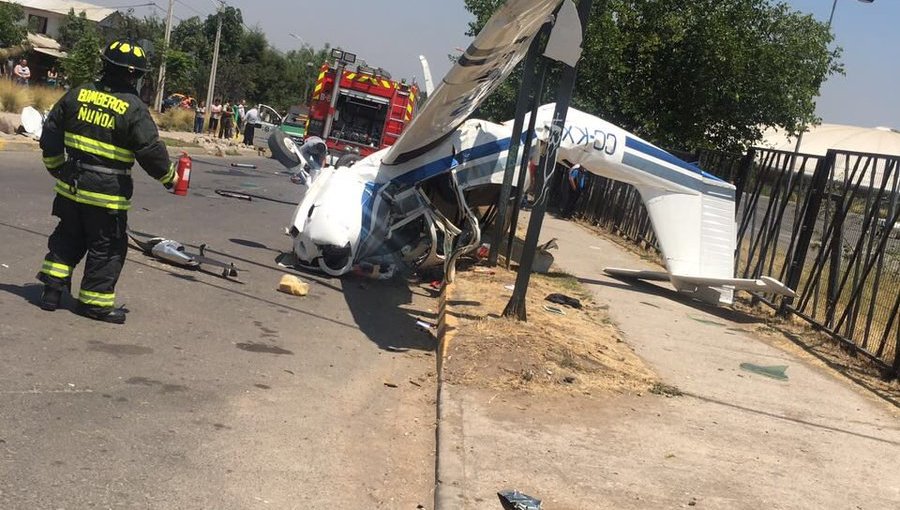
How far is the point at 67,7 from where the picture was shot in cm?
8256

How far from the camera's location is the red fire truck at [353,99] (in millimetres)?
24422

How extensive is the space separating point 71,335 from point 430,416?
256 centimetres

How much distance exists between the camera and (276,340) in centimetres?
777

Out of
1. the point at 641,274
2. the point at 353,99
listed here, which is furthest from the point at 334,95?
the point at 641,274

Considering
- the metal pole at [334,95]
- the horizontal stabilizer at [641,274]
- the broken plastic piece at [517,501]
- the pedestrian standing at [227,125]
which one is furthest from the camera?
the pedestrian standing at [227,125]

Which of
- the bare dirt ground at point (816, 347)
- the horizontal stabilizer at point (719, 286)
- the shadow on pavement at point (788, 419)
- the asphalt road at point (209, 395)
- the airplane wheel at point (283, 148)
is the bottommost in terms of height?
the asphalt road at point (209, 395)

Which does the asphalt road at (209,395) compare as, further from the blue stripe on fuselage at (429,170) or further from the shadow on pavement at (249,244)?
the shadow on pavement at (249,244)

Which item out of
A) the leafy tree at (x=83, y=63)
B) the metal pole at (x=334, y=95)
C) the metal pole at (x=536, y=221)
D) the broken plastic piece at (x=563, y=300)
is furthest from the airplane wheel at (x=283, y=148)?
the leafy tree at (x=83, y=63)

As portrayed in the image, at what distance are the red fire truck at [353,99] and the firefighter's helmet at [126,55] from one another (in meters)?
17.2

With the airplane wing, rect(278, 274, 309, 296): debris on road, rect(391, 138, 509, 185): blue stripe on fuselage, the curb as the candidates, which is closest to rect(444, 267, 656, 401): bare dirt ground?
the curb

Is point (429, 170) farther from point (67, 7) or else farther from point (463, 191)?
point (67, 7)

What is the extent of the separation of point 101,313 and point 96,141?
127 cm

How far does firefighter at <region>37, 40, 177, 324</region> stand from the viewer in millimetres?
6652

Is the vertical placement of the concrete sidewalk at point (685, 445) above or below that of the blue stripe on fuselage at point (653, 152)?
below
